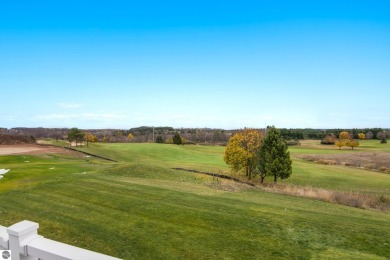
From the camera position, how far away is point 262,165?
102ft

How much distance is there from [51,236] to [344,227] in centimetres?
900

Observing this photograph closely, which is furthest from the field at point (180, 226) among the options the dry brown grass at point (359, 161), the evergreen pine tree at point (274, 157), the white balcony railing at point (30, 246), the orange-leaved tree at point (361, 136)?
the orange-leaved tree at point (361, 136)

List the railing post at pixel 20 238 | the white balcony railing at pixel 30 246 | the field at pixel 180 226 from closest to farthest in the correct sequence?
the white balcony railing at pixel 30 246 → the railing post at pixel 20 238 → the field at pixel 180 226

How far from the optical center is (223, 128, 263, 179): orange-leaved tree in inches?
1283

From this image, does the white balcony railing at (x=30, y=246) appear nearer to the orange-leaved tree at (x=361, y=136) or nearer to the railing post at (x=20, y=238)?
the railing post at (x=20, y=238)

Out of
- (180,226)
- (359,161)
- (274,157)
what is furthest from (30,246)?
(359,161)

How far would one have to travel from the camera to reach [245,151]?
3269 cm

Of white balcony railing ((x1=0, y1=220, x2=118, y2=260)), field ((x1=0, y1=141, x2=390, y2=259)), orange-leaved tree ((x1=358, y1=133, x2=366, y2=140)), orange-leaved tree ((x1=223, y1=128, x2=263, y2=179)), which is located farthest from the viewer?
orange-leaved tree ((x1=358, y1=133, x2=366, y2=140))

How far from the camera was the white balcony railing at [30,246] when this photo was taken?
2.71 meters

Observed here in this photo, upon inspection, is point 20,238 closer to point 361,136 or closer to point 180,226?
point 180,226

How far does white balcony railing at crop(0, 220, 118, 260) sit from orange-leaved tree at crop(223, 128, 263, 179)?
3029 centimetres

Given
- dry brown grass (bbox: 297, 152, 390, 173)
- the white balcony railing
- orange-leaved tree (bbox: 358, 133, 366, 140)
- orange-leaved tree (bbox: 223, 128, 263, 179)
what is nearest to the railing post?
the white balcony railing

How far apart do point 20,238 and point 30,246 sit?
4.8 inches

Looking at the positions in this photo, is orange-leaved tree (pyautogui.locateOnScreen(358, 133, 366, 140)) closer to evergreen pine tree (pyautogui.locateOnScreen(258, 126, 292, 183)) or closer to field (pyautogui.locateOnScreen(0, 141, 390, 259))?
evergreen pine tree (pyautogui.locateOnScreen(258, 126, 292, 183))
